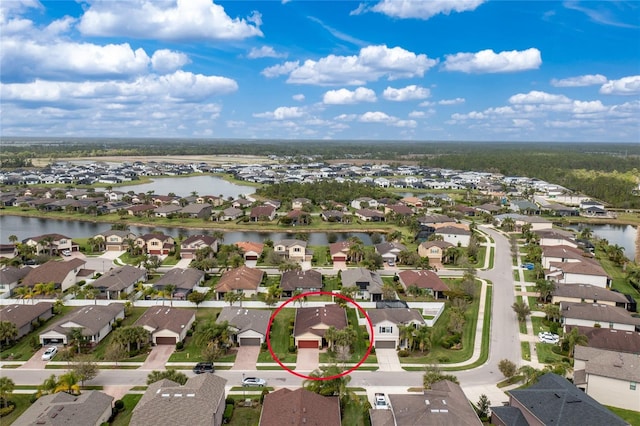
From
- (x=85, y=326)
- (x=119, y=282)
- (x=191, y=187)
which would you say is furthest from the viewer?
(x=191, y=187)

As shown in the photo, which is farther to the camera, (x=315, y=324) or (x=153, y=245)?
(x=153, y=245)

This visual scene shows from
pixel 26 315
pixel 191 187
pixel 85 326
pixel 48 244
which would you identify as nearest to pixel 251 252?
pixel 85 326

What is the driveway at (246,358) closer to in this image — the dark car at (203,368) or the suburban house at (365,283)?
the dark car at (203,368)

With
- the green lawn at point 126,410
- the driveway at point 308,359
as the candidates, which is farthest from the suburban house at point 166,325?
the driveway at point 308,359

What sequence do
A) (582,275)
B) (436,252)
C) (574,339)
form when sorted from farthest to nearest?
(436,252), (582,275), (574,339)

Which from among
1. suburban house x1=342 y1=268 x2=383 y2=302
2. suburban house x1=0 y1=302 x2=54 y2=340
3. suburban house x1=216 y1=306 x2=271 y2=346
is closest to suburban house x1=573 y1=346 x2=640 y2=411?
suburban house x1=342 y1=268 x2=383 y2=302

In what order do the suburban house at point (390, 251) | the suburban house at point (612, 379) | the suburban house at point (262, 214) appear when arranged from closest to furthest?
the suburban house at point (612, 379), the suburban house at point (390, 251), the suburban house at point (262, 214)

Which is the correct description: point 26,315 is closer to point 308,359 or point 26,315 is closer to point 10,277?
point 10,277
